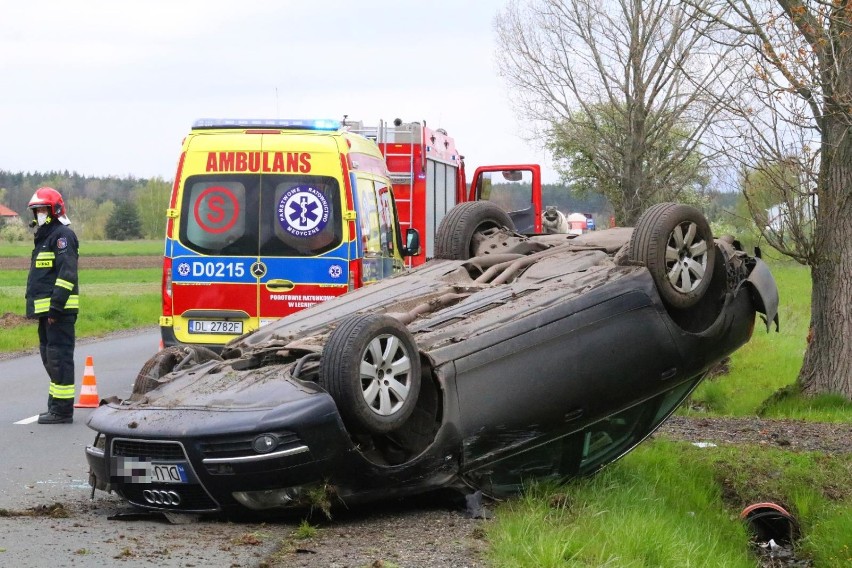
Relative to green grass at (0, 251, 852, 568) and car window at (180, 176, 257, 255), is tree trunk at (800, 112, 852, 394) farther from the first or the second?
car window at (180, 176, 257, 255)

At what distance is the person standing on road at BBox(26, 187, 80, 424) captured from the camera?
9945 millimetres

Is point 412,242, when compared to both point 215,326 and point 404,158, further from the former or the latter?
point 404,158

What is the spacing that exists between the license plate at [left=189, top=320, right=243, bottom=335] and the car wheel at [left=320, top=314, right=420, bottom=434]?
492 centimetres

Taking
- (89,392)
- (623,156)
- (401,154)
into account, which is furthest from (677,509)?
(623,156)

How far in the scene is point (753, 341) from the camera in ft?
61.4

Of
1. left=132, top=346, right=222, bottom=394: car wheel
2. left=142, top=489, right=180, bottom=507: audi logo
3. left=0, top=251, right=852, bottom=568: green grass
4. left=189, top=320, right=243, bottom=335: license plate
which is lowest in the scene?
left=0, top=251, right=852, bottom=568: green grass

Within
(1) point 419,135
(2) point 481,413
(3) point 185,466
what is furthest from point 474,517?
(1) point 419,135

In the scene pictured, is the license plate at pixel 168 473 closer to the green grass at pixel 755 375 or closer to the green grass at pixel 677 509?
the green grass at pixel 677 509

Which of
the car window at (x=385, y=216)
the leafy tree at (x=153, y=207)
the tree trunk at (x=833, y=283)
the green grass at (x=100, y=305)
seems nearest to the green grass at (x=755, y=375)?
the tree trunk at (x=833, y=283)

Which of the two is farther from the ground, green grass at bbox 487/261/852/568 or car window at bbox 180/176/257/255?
car window at bbox 180/176/257/255

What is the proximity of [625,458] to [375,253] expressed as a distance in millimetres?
3717

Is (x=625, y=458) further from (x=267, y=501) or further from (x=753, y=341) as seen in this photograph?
(x=753, y=341)

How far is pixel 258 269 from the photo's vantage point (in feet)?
34.3

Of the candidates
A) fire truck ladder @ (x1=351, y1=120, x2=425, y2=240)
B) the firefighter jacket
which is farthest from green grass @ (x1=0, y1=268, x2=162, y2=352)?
the firefighter jacket
